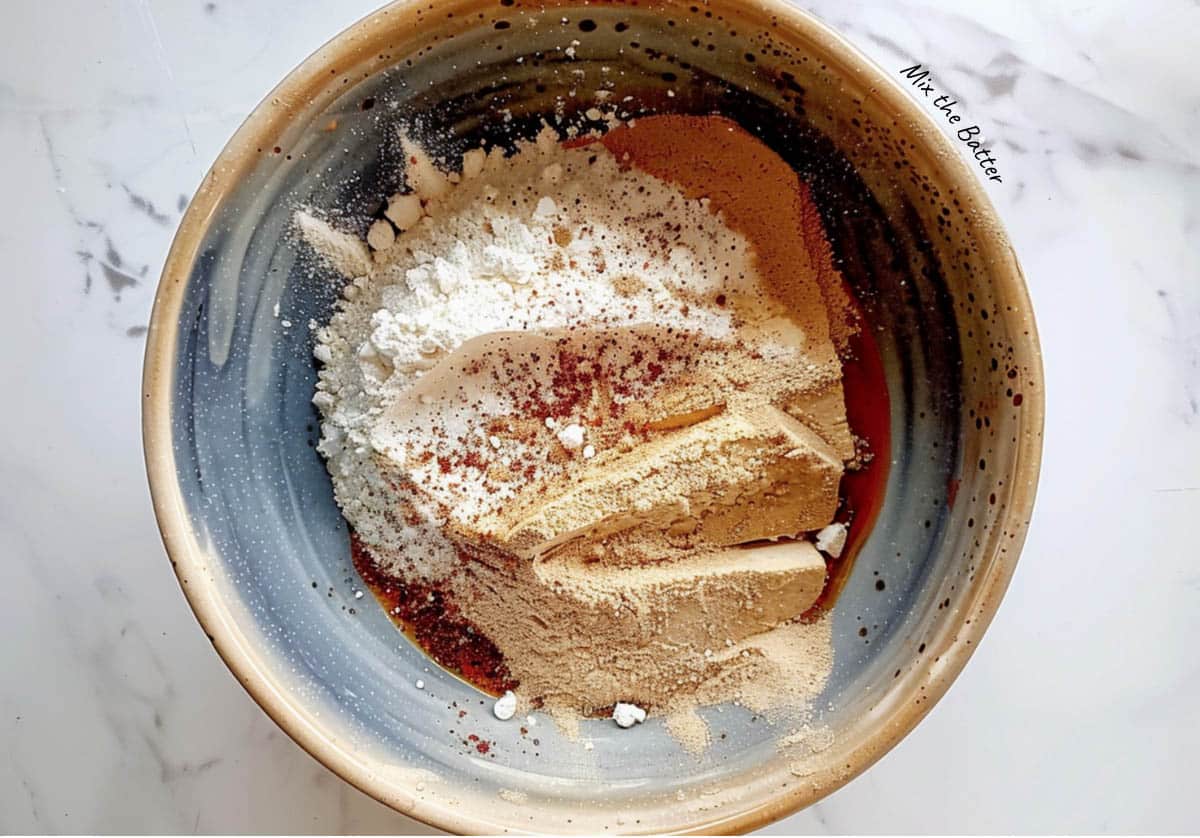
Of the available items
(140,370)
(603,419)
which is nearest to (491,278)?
(603,419)

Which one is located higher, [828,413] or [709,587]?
[828,413]

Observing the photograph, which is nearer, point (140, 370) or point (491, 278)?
point (491, 278)

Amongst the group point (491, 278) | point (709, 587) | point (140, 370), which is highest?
point (491, 278)

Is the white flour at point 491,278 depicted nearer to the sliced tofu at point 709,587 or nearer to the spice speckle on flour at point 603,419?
the spice speckle on flour at point 603,419

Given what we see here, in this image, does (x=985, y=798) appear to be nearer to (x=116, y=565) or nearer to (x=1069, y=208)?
(x=1069, y=208)

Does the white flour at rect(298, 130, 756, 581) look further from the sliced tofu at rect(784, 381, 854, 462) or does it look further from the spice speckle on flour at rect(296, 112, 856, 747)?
the sliced tofu at rect(784, 381, 854, 462)

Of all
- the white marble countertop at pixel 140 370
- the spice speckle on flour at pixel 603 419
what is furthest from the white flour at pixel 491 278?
the white marble countertop at pixel 140 370

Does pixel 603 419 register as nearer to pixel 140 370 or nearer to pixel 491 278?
pixel 491 278
